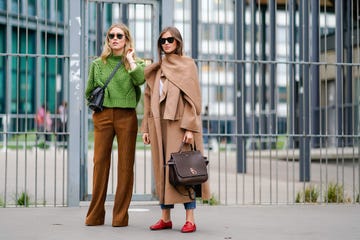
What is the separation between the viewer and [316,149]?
2023 centimetres

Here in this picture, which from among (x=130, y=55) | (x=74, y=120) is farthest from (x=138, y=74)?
(x=74, y=120)

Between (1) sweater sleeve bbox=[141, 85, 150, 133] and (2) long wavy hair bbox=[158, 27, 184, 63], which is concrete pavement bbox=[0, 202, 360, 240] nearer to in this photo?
→ (1) sweater sleeve bbox=[141, 85, 150, 133]

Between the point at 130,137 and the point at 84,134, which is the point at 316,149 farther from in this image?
the point at 130,137

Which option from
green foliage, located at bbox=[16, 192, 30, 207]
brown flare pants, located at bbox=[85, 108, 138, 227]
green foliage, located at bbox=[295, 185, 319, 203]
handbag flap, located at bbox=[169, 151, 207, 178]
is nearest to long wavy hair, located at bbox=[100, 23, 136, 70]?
brown flare pants, located at bbox=[85, 108, 138, 227]

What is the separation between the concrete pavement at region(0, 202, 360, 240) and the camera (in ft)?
20.4

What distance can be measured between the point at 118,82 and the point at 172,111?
0.70m

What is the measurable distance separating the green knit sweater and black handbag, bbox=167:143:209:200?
77 cm

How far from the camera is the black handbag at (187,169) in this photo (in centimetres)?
604

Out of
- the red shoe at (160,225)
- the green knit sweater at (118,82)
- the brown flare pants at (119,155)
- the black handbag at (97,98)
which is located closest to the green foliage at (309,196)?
the red shoe at (160,225)

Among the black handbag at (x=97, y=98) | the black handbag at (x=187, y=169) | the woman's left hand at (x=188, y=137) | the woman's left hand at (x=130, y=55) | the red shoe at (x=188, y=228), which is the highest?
the woman's left hand at (x=130, y=55)

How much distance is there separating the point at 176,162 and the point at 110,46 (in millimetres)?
1292

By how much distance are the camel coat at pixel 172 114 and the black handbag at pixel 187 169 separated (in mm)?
107

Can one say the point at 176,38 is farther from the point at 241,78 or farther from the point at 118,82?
the point at 241,78

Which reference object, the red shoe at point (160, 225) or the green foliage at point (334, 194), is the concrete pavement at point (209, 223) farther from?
the green foliage at point (334, 194)
